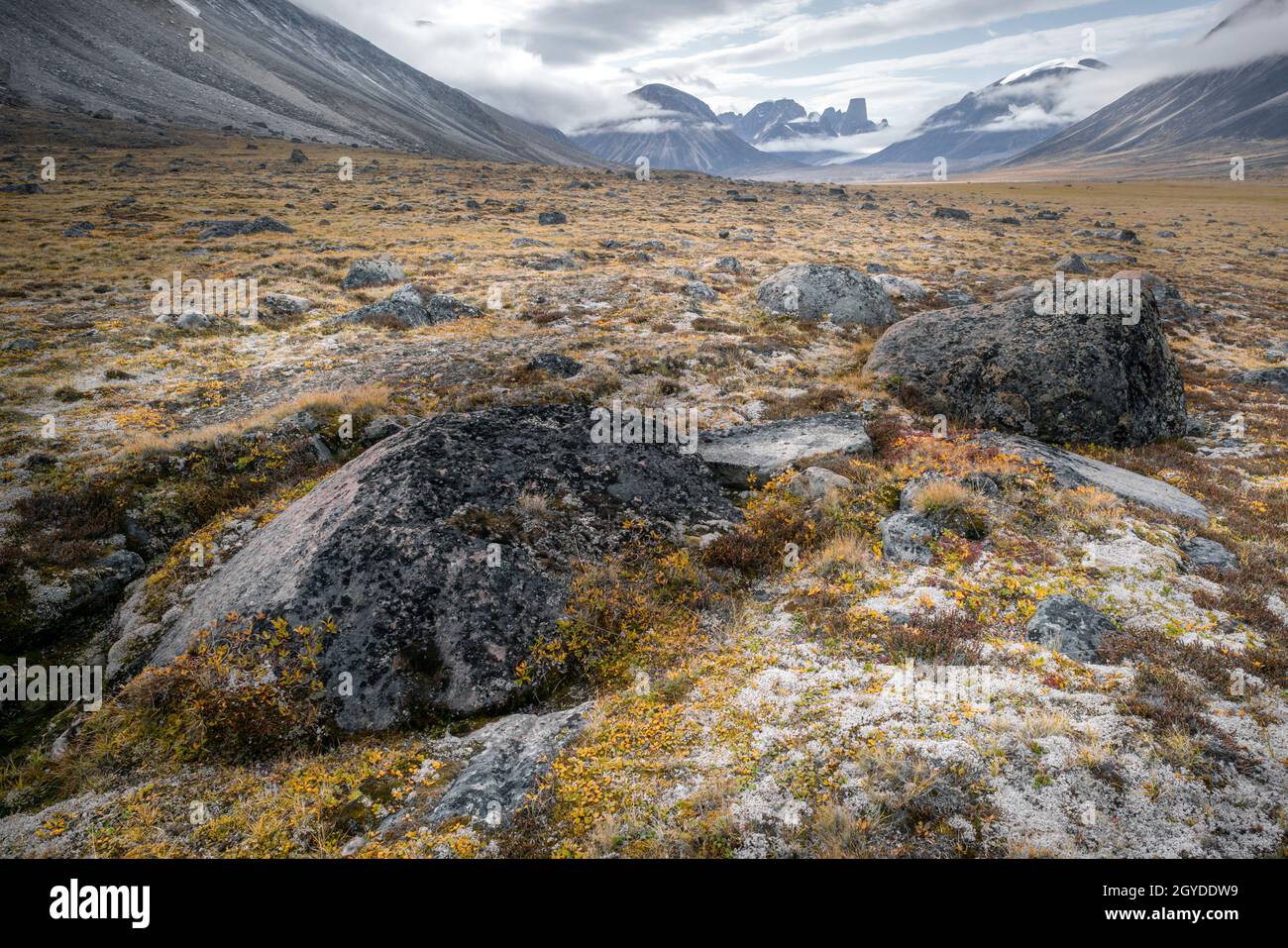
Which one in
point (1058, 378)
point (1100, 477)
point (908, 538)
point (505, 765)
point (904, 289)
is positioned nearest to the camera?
point (505, 765)

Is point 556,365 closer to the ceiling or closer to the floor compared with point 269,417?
closer to the ceiling

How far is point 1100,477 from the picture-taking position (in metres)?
12.0

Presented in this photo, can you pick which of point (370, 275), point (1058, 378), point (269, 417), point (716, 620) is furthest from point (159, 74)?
point (716, 620)

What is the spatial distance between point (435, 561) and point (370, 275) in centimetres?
2892

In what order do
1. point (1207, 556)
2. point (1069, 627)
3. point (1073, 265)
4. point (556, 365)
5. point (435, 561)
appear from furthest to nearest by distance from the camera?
point (1073, 265) < point (556, 365) < point (1207, 556) < point (435, 561) < point (1069, 627)

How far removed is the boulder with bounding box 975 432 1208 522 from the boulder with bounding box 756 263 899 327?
15554 mm

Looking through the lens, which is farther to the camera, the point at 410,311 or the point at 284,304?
the point at 284,304

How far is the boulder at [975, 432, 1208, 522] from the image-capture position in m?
11.4

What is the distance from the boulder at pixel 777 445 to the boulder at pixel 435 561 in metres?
2.38

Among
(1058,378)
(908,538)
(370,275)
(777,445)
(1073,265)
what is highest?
(1073,265)

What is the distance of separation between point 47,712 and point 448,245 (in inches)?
1593

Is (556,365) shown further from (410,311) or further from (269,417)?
(410,311)

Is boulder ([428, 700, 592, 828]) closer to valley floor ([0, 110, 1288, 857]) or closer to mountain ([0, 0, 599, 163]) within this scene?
valley floor ([0, 110, 1288, 857])
